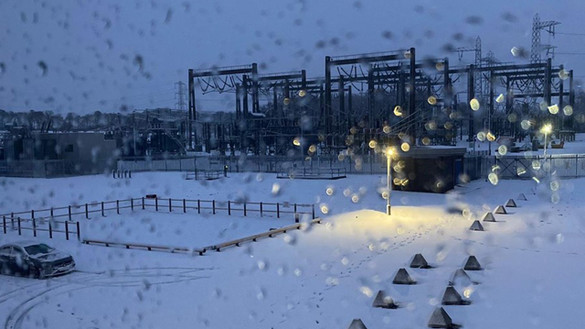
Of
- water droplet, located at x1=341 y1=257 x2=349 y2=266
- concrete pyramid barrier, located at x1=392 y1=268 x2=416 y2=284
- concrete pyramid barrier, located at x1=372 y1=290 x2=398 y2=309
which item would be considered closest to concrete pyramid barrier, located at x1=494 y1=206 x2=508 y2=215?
water droplet, located at x1=341 y1=257 x2=349 y2=266

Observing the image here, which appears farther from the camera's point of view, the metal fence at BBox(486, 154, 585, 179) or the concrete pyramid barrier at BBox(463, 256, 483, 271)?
the metal fence at BBox(486, 154, 585, 179)

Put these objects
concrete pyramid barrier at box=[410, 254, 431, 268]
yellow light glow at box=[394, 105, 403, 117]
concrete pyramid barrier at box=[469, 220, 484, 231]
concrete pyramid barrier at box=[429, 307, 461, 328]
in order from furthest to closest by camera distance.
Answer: yellow light glow at box=[394, 105, 403, 117] → concrete pyramid barrier at box=[469, 220, 484, 231] → concrete pyramid barrier at box=[410, 254, 431, 268] → concrete pyramid barrier at box=[429, 307, 461, 328]

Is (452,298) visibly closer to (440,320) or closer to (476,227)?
(440,320)

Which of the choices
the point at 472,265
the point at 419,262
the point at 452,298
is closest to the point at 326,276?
the point at 419,262

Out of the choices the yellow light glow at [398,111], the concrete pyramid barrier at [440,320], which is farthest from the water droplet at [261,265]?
the yellow light glow at [398,111]

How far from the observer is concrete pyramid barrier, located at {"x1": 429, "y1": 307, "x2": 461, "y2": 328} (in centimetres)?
695

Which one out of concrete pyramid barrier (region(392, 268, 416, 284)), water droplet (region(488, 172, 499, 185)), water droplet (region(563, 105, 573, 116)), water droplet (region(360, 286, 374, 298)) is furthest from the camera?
water droplet (region(563, 105, 573, 116))

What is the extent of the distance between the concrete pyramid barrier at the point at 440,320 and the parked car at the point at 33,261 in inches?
332

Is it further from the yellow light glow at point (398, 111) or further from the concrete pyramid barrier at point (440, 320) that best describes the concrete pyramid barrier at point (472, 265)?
the yellow light glow at point (398, 111)

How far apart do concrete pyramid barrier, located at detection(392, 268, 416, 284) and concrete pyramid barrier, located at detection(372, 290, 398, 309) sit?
1.19 meters

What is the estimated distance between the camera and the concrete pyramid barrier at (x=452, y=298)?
798cm

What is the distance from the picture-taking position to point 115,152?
144 ft

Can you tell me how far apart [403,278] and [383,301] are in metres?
1.45

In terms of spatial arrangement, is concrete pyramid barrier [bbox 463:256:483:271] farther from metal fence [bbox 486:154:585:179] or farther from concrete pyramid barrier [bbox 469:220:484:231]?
metal fence [bbox 486:154:585:179]
